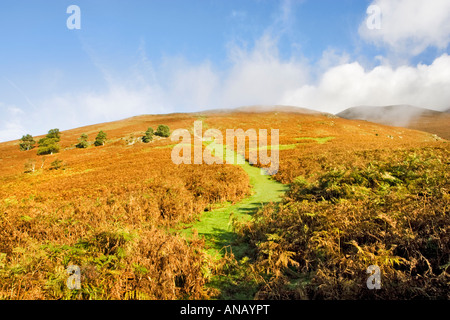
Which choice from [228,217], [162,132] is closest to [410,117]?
[162,132]

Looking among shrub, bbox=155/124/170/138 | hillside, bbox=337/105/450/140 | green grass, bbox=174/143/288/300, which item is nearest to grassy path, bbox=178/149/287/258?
green grass, bbox=174/143/288/300

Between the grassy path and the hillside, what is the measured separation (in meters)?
78.9

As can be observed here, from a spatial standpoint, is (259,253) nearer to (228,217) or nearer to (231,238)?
(231,238)

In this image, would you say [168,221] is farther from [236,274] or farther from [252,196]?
[252,196]

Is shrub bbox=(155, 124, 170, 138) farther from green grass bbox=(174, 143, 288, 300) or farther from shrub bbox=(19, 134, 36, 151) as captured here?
green grass bbox=(174, 143, 288, 300)

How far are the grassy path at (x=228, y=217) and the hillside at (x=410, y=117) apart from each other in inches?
3108

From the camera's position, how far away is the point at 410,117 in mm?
111375

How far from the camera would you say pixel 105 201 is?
8836mm

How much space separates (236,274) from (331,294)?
2.11 m

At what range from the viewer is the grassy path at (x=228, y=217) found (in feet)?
21.3

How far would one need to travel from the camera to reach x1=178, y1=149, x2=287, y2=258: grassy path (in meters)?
6.51

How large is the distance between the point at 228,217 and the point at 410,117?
14416 cm

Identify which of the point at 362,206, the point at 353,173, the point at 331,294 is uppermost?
the point at 353,173
